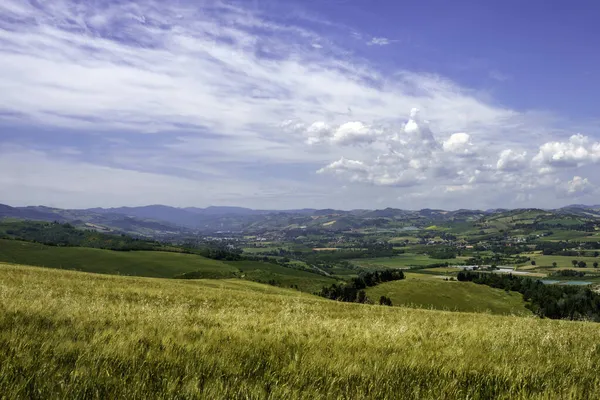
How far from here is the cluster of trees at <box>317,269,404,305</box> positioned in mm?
120688

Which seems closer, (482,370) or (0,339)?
(0,339)

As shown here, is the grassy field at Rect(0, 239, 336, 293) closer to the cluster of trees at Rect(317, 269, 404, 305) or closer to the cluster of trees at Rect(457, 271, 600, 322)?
the cluster of trees at Rect(317, 269, 404, 305)

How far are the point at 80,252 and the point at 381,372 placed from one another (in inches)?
7929

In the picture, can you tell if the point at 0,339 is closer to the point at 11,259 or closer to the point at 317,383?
the point at 317,383

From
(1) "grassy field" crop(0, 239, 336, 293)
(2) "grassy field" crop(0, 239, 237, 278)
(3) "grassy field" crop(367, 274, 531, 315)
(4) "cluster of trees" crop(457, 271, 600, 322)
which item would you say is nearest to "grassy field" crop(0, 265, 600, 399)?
(3) "grassy field" crop(367, 274, 531, 315)

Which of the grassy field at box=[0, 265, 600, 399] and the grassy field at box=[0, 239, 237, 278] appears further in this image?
the grassy field at box=[0, 239, 237, 278]

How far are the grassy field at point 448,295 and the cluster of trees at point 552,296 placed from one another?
6235 mm

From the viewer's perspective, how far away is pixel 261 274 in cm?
19275

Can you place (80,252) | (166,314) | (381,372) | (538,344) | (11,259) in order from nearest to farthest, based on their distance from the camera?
(381,372)
(538,344)
(166,314)
(11,259)
(80,252)

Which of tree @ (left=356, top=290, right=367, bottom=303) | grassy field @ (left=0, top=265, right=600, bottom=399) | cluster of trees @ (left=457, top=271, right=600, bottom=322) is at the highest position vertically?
grassy field @ (left=0, top=265, right=600, bottom=399)

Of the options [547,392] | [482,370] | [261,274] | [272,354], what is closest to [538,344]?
[482,370]

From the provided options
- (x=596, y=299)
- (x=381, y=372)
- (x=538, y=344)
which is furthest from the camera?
(x=596, y=299)

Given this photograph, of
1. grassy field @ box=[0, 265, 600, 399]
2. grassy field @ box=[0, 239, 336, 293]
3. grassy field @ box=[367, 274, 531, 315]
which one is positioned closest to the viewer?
grassy field @ box=[0, 265, 600, 399]

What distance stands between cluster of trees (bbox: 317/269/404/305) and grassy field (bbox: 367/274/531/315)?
4169 millimetres
